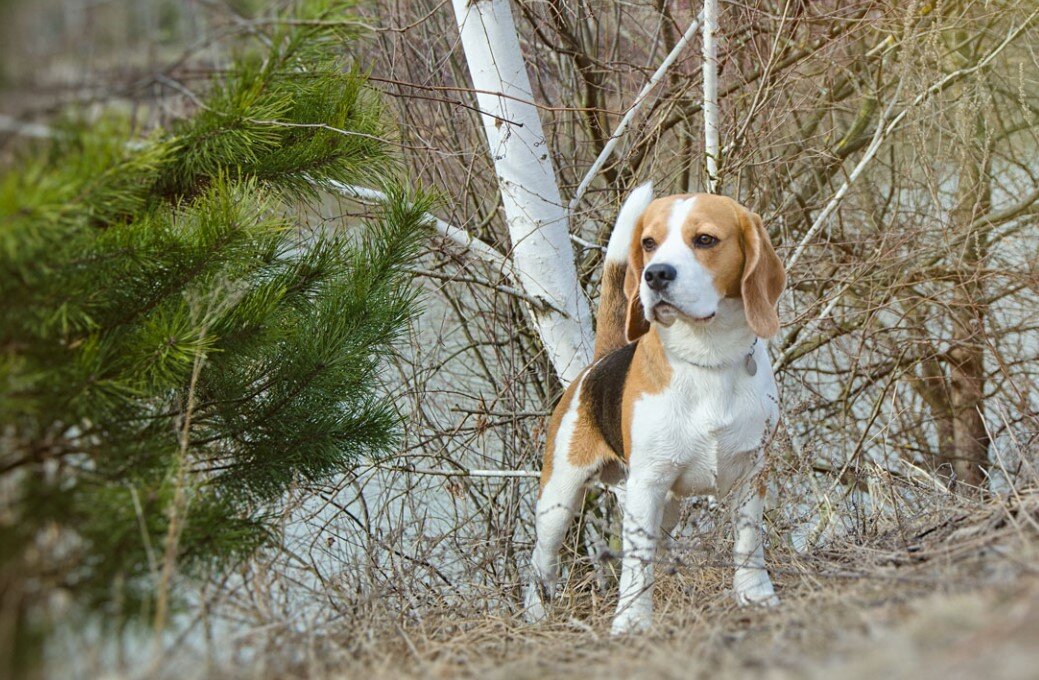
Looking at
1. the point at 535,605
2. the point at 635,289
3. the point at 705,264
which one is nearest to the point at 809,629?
the point at 705,264

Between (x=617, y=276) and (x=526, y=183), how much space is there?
0.83 metres

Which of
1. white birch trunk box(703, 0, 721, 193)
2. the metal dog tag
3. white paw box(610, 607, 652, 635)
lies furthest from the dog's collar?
white birch trunk box(703, 0, 721, 193)

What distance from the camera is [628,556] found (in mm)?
3234

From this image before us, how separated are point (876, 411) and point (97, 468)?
13.5ft

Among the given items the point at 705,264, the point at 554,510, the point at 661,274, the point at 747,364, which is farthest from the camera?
the point at 554,510

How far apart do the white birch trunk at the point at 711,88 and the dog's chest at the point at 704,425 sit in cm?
127

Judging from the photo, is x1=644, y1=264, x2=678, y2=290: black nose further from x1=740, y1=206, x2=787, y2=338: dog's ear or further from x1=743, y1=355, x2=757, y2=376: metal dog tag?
x1=743, y1=355, x2=757, y2=376: metal dog tag

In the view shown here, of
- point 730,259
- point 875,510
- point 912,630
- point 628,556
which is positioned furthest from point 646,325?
point 912,630

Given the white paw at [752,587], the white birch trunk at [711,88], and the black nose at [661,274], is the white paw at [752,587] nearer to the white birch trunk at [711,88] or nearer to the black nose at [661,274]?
the black nose at [661,274]

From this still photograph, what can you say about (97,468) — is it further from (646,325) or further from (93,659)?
(646,325)

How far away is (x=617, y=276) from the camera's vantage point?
12.6ft

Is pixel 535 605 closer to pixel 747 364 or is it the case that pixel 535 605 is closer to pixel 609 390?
pixel 609 390

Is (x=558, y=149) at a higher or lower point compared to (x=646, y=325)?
higher

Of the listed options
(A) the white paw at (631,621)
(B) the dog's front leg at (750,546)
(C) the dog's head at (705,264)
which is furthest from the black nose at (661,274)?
(A) the white paw at (631,621)
